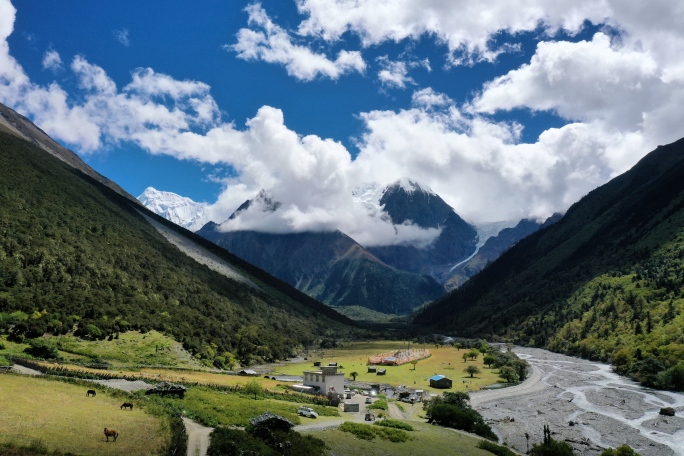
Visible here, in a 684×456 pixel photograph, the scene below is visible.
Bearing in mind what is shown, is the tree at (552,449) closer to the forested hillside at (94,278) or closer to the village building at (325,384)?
the village building at (325,384)

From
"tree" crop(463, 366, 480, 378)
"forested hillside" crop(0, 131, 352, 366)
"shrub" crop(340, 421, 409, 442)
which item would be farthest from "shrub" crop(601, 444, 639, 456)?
"forested hillside" crop(0, 131, 352, 366)

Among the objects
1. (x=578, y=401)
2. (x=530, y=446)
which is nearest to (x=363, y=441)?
(x=530, y=446)

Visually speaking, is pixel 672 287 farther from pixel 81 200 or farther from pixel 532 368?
pixel 81 200

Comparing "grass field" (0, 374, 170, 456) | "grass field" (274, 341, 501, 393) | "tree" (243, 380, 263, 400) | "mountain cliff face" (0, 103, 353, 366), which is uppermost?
"mountain cliff face" (0, 103, 353, 366)

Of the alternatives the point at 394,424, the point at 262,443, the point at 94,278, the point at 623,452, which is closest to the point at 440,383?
the point at 394,424

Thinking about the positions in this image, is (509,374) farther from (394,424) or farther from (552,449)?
(394,424)

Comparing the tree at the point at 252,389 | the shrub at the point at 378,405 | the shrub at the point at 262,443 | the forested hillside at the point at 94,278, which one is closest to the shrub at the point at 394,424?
the shrub at the point at 378,405

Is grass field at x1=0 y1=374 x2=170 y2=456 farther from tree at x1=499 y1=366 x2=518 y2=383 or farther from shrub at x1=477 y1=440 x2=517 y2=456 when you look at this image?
tree at x1=499 y1=366 x2=518 y2=383
